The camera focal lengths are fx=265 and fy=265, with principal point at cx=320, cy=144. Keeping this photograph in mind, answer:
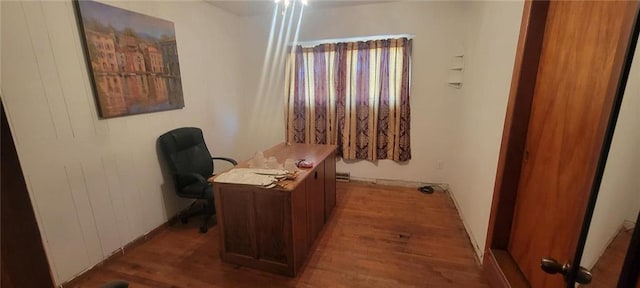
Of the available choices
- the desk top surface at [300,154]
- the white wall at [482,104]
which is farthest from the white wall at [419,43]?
the desk top surface at [300,154]

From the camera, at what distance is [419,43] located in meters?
3.26

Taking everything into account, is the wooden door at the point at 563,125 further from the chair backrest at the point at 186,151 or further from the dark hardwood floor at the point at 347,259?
the chair backrest at the point at 186,151

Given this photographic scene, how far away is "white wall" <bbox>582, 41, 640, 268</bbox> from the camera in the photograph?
74cm

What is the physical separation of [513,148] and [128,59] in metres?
2.95

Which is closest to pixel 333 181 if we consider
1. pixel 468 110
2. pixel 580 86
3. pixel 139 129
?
pixel 468 110

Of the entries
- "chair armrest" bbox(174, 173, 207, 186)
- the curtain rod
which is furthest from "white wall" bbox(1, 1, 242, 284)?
the curtain rod

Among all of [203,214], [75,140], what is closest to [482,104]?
[203,214]

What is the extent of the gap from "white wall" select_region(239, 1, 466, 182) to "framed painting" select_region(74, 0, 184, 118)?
4.77 feet

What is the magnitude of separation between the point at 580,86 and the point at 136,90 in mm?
2976

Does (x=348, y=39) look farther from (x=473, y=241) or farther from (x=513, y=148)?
(x=473, y=241)

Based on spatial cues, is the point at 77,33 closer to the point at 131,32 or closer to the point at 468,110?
the point at 131,32

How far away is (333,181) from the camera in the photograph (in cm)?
289

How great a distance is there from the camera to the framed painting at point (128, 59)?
198 cm

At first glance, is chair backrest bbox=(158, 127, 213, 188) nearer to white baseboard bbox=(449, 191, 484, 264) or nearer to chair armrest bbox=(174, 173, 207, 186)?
chair armrest bbox=(174, 173, 207, 186)
